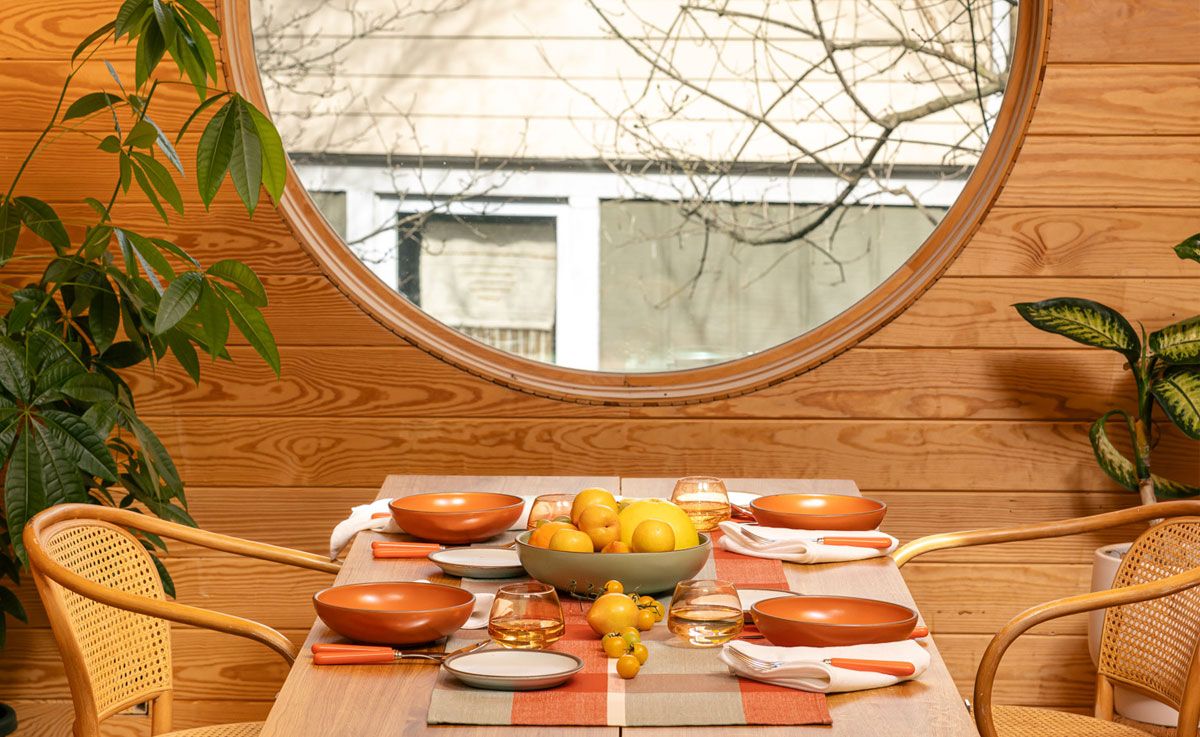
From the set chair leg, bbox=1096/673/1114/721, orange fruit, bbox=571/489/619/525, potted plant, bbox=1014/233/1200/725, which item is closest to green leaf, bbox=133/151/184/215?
orange fruit, bbox=571/489/619/525

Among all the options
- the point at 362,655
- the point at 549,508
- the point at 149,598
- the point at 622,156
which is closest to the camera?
the point at 362,655

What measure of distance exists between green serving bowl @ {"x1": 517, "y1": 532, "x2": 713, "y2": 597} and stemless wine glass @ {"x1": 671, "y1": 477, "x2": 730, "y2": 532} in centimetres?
33

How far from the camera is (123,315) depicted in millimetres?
2180

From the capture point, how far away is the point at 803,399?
8.71ft

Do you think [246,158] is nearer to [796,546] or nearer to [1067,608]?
[796,546]

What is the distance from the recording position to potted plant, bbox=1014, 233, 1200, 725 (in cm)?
232

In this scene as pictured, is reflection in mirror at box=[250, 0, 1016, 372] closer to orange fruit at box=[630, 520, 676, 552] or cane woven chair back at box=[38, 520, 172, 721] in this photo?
cane woven chair back at box=[38, 520, 172, 721]

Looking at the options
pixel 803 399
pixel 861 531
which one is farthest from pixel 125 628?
pixel 803 399

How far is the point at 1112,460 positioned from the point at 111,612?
1.84 meters

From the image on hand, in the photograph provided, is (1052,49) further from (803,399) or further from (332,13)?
(332,13)

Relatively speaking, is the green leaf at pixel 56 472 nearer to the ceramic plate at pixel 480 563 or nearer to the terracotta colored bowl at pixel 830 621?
the ceramic plate at pixel 480 563

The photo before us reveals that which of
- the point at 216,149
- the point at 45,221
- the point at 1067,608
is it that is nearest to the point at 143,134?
the point at 216,149

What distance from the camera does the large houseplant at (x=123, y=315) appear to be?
195 cm

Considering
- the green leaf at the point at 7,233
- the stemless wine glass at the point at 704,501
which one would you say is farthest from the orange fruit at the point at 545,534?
the green leaf at the point at 7,233
